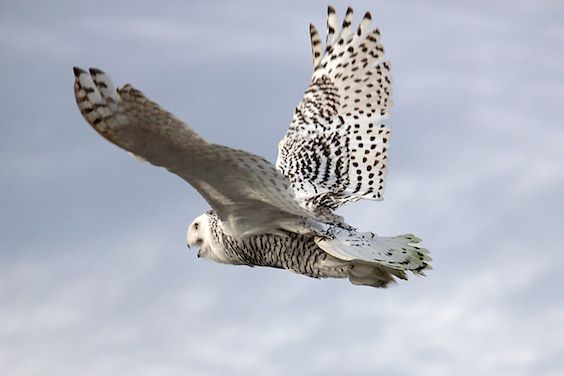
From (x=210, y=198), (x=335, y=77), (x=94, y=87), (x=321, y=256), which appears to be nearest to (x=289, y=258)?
(x=321, y=256)

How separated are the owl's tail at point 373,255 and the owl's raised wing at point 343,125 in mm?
659

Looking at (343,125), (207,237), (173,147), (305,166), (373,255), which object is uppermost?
(343,125)

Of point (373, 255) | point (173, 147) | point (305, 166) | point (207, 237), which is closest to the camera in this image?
point (173, 147)

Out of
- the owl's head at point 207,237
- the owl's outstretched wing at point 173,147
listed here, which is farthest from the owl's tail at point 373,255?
the owl's head at point 207,237

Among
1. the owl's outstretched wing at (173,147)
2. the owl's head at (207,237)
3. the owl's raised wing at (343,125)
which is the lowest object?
the owl's outstretched wing at (173,147)

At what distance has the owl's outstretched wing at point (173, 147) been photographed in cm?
523

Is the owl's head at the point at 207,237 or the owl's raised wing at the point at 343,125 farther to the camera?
the owl's raised wing at the point at 343,125

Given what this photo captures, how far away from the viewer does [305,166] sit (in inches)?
326

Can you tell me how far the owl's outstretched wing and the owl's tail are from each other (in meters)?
0.59

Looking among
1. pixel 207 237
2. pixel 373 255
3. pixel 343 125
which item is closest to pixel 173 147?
pixel 373 255

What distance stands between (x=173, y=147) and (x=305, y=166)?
3040mm

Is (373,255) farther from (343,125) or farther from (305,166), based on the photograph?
(343,125)

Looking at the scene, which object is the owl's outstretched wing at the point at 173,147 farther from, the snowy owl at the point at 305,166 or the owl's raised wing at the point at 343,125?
the owl's raised wing at the point at 343,125

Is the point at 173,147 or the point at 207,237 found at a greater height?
the point at 207,237
